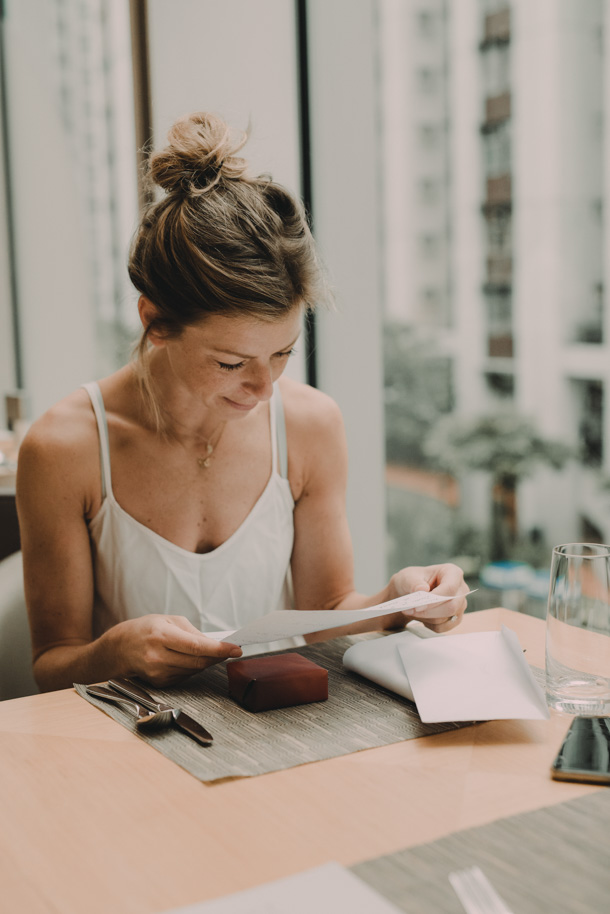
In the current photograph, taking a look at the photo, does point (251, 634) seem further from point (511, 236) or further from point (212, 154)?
point (511, 236)

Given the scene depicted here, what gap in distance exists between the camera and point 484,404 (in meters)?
3.08

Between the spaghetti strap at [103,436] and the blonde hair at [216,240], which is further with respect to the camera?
the spaghetti strap at [103,436]

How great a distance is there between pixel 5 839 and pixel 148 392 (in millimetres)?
885

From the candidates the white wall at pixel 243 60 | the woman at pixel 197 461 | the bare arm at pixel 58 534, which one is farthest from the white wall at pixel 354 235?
the bare arm at pixel 58 534

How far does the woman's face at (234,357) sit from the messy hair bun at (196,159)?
0.67 ft

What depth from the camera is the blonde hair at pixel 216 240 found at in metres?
1.24

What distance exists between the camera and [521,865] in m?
0.63

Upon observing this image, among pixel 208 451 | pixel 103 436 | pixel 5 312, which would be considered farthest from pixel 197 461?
pixel 5 312

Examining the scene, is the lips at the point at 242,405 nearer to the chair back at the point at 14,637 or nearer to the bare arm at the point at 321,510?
the bare arm at the point at 321,510

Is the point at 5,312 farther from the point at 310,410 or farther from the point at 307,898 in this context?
the point at 307,898

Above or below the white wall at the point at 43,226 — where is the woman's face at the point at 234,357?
below

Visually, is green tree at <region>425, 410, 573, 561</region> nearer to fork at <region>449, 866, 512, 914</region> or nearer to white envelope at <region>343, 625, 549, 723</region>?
white envelope at <region>343, 625, 549, 723</region>

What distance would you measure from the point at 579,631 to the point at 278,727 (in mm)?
315

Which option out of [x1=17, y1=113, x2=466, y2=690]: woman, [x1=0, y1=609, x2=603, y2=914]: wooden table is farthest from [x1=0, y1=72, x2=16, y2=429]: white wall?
[x1=0, y1=609, x2=603, y2=914]: wooden table
